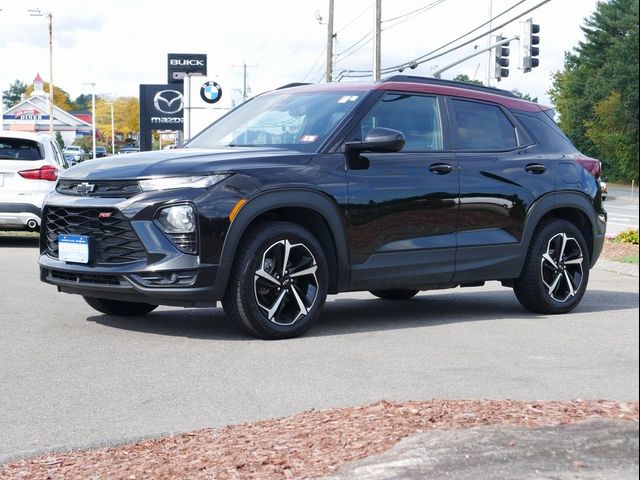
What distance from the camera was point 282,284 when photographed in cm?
722

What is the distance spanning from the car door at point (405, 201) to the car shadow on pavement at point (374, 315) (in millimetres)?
533

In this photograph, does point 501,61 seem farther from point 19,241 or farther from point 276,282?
point 276,282

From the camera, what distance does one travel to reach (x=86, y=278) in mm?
7375

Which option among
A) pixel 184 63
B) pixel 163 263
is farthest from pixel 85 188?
pixel 184 63

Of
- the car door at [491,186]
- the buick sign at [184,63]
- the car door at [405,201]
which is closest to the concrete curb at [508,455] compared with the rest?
the car door at [405,201]

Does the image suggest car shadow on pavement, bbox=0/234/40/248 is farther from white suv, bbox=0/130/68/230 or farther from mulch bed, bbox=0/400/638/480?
mulch bed, bbox=0/400/638/480

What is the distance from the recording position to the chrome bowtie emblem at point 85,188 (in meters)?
7.35

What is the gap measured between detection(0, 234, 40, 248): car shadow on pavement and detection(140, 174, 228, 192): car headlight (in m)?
10.6

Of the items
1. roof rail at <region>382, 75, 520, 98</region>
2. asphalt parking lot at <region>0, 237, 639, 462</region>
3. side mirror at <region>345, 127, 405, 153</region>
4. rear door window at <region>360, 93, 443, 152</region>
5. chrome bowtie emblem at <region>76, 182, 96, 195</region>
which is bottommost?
asphalt parking lot at <region>0, 237, 639, 462</region>

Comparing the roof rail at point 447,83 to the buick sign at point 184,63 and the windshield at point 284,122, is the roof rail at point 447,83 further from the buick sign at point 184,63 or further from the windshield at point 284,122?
the buick sign at point 184,63

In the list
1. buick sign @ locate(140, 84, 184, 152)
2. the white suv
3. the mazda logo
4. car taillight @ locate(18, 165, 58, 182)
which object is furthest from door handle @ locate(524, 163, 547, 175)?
the mazda logo

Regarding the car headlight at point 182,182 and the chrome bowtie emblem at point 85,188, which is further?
the chrome bowtie emblem at point 85,188

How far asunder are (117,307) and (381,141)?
265 centimetres

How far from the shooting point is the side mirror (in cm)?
745
